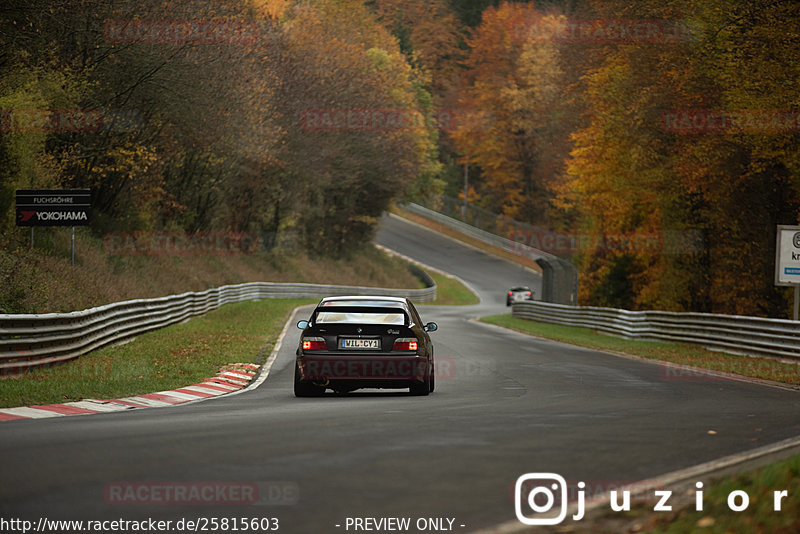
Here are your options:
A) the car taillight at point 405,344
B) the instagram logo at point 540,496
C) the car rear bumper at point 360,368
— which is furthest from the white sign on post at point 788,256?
the instagram logo at point 540,496

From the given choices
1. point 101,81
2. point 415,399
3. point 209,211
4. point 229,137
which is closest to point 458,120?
point 209,211

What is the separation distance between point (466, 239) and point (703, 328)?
2575 inches

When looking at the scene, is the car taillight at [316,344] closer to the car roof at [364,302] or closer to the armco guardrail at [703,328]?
the car roof at [364,302]

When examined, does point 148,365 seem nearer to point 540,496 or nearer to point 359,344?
point 359,344

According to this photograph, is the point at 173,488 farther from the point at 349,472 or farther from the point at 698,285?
→ the point at 698,285

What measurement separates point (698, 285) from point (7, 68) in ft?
83.8

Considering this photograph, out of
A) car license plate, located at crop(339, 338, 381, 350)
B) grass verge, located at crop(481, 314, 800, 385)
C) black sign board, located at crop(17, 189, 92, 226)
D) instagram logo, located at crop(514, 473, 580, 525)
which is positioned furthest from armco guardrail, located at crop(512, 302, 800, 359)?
instagram logo, located at crop(514, 473, 580, 525)

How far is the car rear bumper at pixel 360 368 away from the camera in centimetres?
1434

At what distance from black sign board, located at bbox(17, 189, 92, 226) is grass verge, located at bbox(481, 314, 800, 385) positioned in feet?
43.6

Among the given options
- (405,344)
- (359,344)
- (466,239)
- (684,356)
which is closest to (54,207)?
(359,344)

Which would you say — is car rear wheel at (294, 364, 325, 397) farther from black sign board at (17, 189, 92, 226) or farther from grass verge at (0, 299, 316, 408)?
black sign board at (17, 189, 92, 226)

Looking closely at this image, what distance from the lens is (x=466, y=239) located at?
9338 centimetres

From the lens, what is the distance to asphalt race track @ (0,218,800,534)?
6578 millimetres

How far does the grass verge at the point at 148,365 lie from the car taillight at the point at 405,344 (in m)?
3.86
